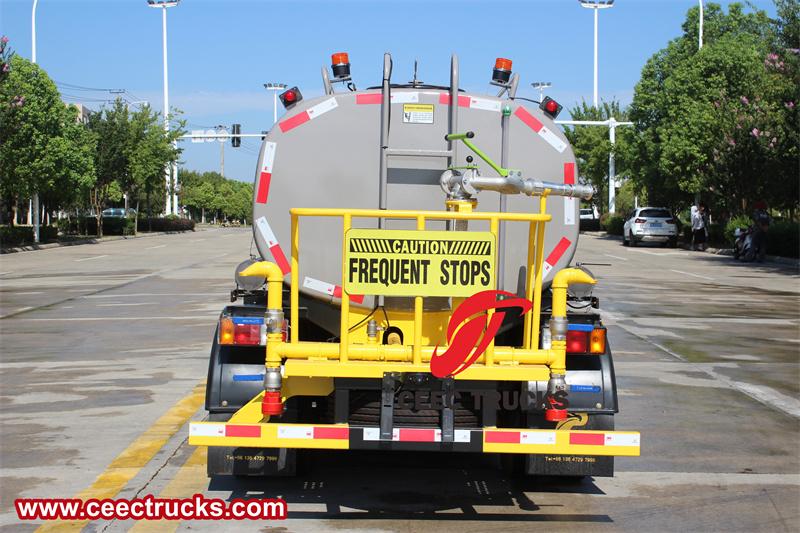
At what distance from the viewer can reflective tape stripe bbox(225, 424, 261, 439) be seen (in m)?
5.66

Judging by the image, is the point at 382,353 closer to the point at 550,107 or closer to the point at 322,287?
the point at 322,287

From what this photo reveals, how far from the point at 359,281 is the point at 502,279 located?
1.07 metres

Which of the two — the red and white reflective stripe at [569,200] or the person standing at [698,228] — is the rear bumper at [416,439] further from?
the person standing at [698,228]

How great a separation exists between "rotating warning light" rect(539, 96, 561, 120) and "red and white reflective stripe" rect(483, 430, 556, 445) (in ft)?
6.97

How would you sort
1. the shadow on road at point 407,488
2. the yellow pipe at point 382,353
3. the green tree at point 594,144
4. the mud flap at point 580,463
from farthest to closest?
1. the green tree at point 594,144
2. the mud flap at point 580,463
3. the shadow on road at point 407,488
4. the yellow pipe at point 382,353

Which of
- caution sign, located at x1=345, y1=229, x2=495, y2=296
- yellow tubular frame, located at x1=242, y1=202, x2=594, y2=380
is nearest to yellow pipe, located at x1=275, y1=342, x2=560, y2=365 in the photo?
yellow tubular frame, located at x1=242, y1=202, x2=594, y2=380

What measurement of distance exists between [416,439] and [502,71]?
276cm

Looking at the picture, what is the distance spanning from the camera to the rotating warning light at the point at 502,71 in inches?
285

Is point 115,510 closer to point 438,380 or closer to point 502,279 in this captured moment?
point 438,380

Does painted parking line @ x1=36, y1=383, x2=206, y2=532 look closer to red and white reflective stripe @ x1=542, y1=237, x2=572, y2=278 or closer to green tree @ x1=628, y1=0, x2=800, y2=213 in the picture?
red and white reflective stripe @ x1=542, y1=237, x2=572, y2=278

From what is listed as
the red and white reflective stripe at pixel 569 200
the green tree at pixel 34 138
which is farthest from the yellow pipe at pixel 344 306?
the green tree at pixel 34 138

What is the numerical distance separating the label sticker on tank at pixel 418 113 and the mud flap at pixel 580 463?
2.07 metres

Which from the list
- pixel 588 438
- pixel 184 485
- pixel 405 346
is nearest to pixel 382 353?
pixel 405 346

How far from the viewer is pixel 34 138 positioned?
137ft
